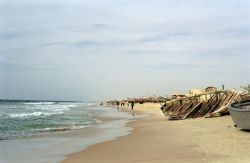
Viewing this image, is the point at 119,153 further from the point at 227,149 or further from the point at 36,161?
the point at 227,149

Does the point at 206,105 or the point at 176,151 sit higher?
the point at 206,105

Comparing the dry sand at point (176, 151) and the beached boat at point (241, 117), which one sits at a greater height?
the beached boat at point (241, 117)

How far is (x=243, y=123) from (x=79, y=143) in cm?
652

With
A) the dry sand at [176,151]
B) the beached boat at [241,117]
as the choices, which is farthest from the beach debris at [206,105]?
the dry sand at [176,151]

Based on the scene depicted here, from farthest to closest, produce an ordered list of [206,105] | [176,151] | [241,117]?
[206,105]
[241,117]
[176,151]

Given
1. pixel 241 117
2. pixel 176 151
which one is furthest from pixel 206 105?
pixel 176 151

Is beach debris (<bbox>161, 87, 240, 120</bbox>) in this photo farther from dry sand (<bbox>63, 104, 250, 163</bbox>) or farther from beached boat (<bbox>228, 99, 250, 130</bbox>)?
dry sand (<bbox>63, 104, 250, 163</bbox>)

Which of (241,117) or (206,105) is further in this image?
(206,105)

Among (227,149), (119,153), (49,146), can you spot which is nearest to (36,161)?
(119,153)

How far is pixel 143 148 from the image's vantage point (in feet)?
41.6

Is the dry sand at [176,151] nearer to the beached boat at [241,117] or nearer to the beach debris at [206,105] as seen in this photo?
the beached boat at [241,117]

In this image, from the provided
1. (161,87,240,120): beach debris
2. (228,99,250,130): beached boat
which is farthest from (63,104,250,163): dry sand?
(161,87,240,120): beach debris

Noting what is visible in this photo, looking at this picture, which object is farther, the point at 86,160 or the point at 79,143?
the point at 79,143

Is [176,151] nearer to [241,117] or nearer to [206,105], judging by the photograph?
[241,117]
